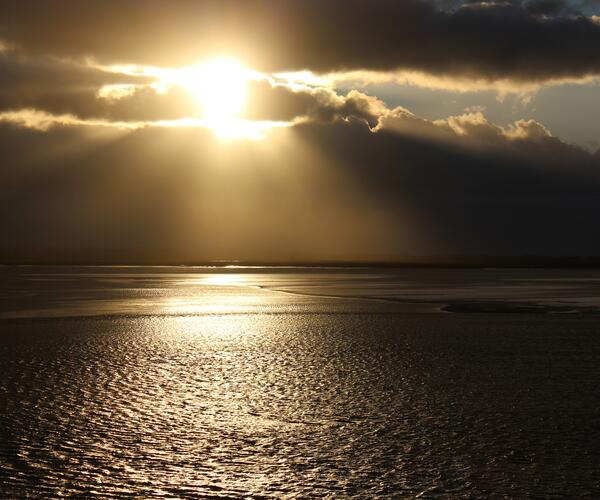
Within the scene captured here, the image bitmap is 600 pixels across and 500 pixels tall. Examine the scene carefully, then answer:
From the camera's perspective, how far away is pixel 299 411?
15.9 meters

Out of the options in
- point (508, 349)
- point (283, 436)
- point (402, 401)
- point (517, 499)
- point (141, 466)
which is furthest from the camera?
point (508, 349)

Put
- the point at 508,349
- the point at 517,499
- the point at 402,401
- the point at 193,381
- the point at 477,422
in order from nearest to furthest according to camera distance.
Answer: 1. the point at 517,499
2. the point at 477,422
3. the point at 402,401
4. the point at 193,381
5. the point at 508,349

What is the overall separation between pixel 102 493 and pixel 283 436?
4082 millimetres

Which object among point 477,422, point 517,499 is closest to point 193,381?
point 477,422

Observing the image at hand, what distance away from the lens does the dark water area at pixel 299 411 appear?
36.5 ft

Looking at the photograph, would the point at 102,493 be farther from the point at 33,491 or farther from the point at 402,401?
the point at 402,401

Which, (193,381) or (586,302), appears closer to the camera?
(193,381)

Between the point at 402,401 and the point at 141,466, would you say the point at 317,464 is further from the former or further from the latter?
the point at 402,401

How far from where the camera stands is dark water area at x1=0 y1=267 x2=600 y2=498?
11133mm

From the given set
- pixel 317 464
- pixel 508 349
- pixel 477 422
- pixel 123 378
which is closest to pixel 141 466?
pixel 317 464

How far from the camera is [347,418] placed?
15.3 metres

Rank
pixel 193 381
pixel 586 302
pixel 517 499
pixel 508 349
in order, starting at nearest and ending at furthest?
1. pixel 517 499
2. pixel 193 381
3. pixel 508 349
4. pixel 586 302

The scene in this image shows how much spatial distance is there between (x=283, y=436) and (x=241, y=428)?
99 centimetres

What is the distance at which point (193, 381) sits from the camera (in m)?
19.5
